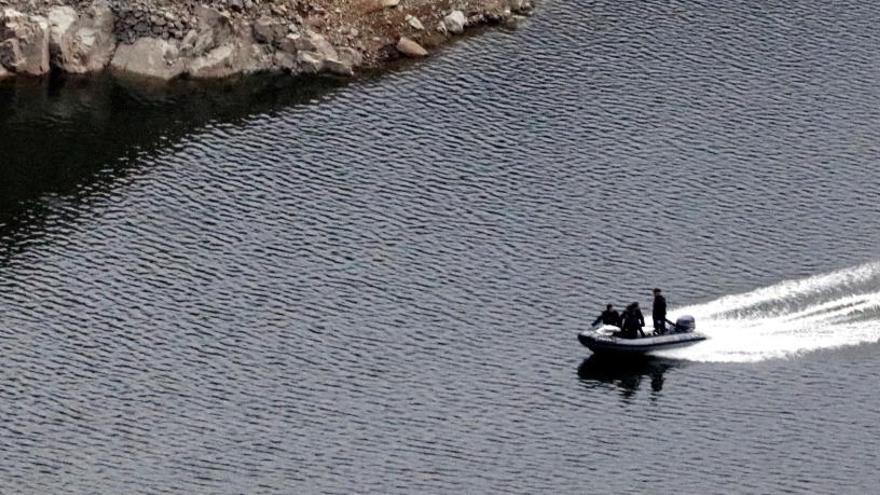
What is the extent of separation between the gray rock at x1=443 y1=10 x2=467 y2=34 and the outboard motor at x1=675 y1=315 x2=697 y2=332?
36.1 m

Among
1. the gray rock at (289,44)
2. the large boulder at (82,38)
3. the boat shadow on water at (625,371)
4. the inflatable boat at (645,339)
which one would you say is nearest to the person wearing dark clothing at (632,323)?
the inflatable boat at (645,339)

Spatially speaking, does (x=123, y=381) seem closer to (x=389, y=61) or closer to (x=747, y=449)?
(x=747, y=449)

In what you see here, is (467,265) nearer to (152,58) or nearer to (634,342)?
(634,342)

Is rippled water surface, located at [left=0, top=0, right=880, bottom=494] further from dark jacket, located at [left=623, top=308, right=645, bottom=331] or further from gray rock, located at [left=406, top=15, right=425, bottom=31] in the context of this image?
gray rock, located at [left=406, top=15, right=425, bottom=31]

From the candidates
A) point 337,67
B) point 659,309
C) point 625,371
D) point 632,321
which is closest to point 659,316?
point 659,309

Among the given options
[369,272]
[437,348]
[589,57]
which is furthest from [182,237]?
[589,57]

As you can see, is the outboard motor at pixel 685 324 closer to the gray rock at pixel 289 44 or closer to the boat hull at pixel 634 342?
the boat hull at pixel 634 342

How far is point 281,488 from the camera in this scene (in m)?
83.5

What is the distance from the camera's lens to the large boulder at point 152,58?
390ft

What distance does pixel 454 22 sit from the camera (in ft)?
409

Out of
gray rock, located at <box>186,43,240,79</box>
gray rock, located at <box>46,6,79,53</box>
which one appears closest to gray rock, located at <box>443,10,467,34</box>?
gray rock, located at <box>186,43,240,79</box>

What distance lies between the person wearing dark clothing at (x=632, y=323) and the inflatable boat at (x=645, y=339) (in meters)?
0.23

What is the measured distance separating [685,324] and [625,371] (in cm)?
340

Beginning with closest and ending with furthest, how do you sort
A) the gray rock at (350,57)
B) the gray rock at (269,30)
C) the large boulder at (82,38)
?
the large boulder at (82,38), the gray rock at (269,30), the gray rock at (350,57)
